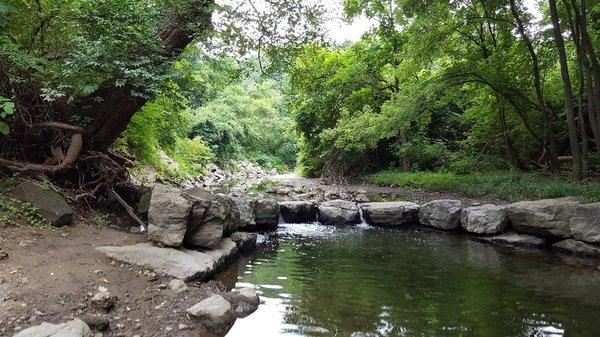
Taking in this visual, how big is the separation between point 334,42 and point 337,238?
443 cm

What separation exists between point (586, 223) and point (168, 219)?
25.4 ft

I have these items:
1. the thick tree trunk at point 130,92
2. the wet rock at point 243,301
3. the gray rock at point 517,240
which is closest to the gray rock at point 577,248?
the gray rock at point 517,240

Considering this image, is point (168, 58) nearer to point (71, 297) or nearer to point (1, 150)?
point (1, 150)

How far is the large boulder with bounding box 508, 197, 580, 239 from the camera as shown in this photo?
27.2 ft

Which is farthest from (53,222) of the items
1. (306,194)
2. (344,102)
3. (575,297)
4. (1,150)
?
(344,102)

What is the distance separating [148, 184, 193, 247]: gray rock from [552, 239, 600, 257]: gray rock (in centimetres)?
732

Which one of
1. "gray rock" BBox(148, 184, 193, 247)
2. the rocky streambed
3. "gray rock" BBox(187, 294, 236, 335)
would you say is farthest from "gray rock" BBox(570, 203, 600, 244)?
"gray rock" BBox(148, 184, 193, 247)

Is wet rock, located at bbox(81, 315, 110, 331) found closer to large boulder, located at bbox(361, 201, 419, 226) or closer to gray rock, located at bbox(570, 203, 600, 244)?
gray rock, located at bbox(570, 203, 600, 244)

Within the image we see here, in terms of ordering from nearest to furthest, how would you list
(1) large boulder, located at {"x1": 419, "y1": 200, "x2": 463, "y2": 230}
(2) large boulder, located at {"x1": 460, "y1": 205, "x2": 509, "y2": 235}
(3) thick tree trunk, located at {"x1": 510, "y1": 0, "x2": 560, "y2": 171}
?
1. (2) large boulder, located at {"x1": 460, "y1": 205, "x2": 509, "y2": 235}
2. (1) large boulder, located at {"x1": 419, "y1": 200, "x2": 463, "y2": 230}
3. (3) thick tree trunk, located at {"x1": 510, "y1": 0, "x2": 560, "y2": 171}

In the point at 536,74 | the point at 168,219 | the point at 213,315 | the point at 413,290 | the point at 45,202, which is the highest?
the point at 536,74

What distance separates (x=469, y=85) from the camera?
15555 millimetres

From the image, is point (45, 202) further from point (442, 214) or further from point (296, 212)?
point (442, 214)

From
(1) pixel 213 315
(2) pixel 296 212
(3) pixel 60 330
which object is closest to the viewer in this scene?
(3) pixel 60 330

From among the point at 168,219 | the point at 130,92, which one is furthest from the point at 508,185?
the point at 130,92
